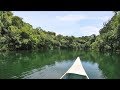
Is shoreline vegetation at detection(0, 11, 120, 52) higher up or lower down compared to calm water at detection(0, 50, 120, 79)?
higher up

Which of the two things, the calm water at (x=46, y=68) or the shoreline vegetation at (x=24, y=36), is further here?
the shoreline vegetation at (x=24, y=36)

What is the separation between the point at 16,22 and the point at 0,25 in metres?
7.72

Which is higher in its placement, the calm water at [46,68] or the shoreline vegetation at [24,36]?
the shoreline vegetation at [24,36]

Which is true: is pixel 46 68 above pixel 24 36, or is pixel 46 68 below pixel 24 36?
below

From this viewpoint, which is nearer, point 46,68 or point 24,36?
point 46,68

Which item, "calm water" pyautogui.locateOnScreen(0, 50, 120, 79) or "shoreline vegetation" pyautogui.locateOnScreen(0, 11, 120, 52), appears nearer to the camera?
"calm water" pyautogui.locateOnScreen(0, 50, 120, 79)
